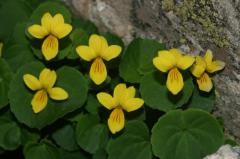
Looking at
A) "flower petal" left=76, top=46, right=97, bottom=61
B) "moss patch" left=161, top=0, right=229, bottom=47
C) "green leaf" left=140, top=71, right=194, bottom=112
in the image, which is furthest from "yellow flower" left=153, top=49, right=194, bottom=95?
"flower petal" left=76, top=46, right=97, bottom=61

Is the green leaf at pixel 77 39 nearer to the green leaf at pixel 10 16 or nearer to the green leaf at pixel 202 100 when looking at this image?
the green leaf at pixel 10 16

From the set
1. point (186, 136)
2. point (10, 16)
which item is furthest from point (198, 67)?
point (10, 16)

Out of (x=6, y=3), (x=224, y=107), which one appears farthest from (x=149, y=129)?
(x=6, y=3)

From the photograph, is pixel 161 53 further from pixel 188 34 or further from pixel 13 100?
pixel 13 100

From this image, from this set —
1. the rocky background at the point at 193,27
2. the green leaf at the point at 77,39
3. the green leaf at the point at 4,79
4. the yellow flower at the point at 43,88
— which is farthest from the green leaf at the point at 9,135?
the rocky background at the point at 193,27

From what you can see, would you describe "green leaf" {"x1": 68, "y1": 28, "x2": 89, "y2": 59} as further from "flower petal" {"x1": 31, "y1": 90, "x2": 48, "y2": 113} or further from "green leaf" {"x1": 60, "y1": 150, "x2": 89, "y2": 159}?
"green leaf" {"x1": 60, "y1": 150, "x2": 89, "y2": 159}
